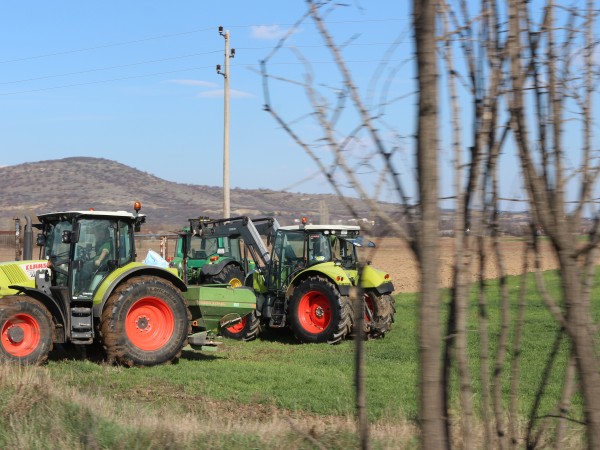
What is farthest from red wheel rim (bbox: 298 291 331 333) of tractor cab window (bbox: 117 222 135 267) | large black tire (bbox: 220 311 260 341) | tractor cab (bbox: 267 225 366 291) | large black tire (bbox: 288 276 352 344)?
tractor cab window (bbox: 117 222 135 267)

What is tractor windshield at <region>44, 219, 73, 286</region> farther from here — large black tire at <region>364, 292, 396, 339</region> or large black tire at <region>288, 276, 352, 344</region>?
large black tire at <region>364, 292, 396, 339</region>

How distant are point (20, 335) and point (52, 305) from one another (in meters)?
0.60

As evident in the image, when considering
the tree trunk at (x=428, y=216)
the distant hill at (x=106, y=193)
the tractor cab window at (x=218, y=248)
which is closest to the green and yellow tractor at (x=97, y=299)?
the tractor cab window at (x=218, y=248)

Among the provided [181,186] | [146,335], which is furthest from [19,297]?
[181,186]

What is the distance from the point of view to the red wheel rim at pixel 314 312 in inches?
566

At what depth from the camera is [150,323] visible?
1191 centimetres

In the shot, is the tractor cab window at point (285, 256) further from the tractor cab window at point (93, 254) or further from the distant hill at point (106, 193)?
the distant hill at point (106, 193)

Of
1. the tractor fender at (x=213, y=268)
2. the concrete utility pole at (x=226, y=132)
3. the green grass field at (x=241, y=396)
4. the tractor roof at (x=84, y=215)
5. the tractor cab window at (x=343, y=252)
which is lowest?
the green grass field at (x=241, y=396)

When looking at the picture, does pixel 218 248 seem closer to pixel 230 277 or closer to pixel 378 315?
pixel 230 277

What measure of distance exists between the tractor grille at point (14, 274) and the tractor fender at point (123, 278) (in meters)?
0.98

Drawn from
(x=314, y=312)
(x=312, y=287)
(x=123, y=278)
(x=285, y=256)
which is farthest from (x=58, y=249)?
(x=314, y=312)

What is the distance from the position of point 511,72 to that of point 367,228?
0.86m

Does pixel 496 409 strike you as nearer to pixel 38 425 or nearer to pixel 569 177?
pixel 569 177

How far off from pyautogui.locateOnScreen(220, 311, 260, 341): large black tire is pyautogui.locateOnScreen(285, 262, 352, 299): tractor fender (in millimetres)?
722
